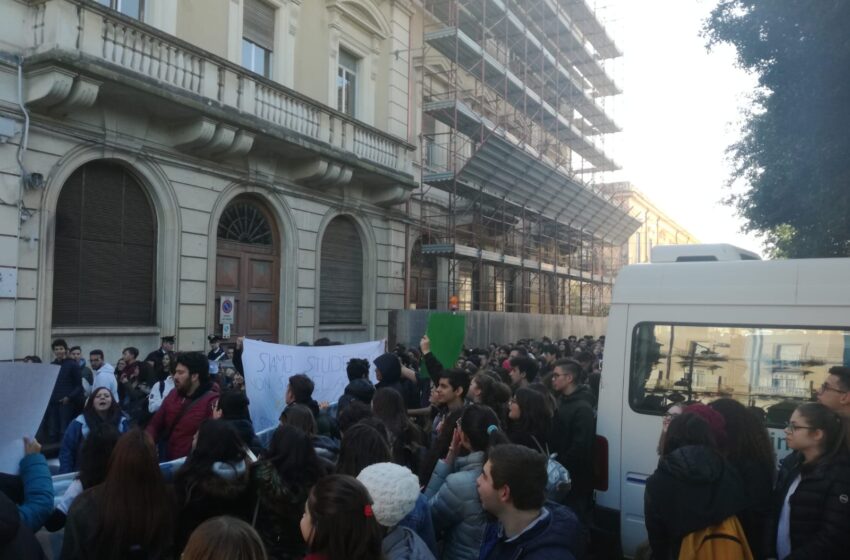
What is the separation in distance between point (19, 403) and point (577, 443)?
362 cm

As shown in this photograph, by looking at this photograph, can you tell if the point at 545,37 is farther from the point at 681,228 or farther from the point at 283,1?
the point at 681,228

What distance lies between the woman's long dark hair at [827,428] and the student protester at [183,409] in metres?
3.77

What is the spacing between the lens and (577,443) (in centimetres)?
504

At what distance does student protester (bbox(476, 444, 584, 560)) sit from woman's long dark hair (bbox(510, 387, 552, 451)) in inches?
70.5

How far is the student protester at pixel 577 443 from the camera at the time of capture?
16.5ft

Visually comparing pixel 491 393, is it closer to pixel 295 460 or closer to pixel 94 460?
pixel 295 460

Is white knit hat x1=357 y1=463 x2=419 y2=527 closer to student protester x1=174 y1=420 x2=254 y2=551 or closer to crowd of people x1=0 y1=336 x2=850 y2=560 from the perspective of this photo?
crowd of people x1=0 y1=336 x2=850 y2=560

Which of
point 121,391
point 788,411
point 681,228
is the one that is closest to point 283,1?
point 121,391

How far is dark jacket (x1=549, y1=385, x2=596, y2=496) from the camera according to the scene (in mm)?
5027

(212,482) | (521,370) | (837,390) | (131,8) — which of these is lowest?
(212,482)

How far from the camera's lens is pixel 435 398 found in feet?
17.1

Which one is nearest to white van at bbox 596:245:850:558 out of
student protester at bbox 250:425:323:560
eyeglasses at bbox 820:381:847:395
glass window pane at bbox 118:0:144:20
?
eyeglasses at bbox 820:381:847:395

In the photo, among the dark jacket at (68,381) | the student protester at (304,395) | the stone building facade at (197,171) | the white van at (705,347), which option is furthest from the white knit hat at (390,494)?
the stone building facade at (197,171)

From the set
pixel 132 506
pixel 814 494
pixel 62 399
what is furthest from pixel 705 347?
pixel 62 399
